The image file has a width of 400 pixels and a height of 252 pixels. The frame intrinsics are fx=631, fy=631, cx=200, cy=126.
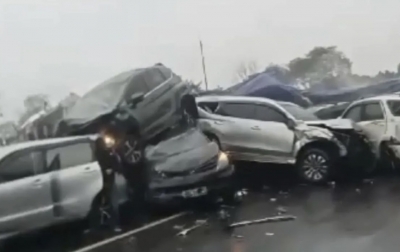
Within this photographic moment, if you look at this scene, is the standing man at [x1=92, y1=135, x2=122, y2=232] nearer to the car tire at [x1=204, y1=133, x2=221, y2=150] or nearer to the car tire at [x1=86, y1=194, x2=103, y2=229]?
the car tire at [x1=86, y1=194, x2=103, y2=229]

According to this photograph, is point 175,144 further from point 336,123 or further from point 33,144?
point 336,123

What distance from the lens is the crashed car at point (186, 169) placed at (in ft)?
8.46

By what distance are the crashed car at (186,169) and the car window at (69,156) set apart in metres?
0.25

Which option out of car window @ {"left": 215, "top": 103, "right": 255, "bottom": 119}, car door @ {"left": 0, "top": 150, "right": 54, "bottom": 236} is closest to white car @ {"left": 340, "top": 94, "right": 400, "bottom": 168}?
car window @ {"left": 215, "top": 103, "right": 255, "bottom": 119}

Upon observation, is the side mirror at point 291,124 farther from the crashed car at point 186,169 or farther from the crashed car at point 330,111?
the crashed car at point 186,169

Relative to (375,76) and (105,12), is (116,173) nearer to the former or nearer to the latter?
(105,12)

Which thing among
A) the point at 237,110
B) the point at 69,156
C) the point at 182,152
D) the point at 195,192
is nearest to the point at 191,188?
the point at 195,192

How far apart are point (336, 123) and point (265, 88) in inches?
14.2


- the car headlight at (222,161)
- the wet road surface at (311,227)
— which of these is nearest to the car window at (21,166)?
the wet road surface at (311,227)

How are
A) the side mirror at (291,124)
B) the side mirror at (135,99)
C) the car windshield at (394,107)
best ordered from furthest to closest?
the car windshield at (394,107) → the side mirror at (291,124) → the side mirror at (135,99)

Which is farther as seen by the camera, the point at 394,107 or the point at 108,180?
the point at 394,107

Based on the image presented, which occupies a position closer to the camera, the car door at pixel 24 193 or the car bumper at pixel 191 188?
the car door at pixel 24 193

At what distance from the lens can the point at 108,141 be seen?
2.49m

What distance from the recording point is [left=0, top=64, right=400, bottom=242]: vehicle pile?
93.7 inches
